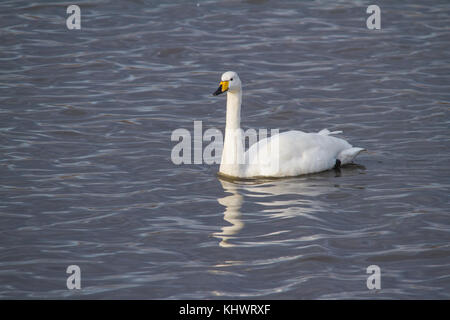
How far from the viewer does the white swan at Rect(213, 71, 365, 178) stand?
409 inches

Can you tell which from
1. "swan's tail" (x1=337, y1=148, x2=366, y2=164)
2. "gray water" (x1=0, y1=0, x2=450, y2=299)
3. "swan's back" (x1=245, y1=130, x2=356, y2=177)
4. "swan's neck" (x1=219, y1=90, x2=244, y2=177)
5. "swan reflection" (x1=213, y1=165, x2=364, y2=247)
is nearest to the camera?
"gray water" (x1=0, y1=0, x2=450, y2=299)

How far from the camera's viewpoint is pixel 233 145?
10.6 metres

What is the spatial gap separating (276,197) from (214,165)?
1.74 metres

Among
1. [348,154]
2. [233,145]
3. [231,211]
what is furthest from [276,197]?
[348,154]

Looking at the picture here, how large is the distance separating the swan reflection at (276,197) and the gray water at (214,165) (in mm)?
32

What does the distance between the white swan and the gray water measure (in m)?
0.17

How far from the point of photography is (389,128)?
1241 centimetres

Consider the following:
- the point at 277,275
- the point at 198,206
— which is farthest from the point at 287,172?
the point at 277,275
